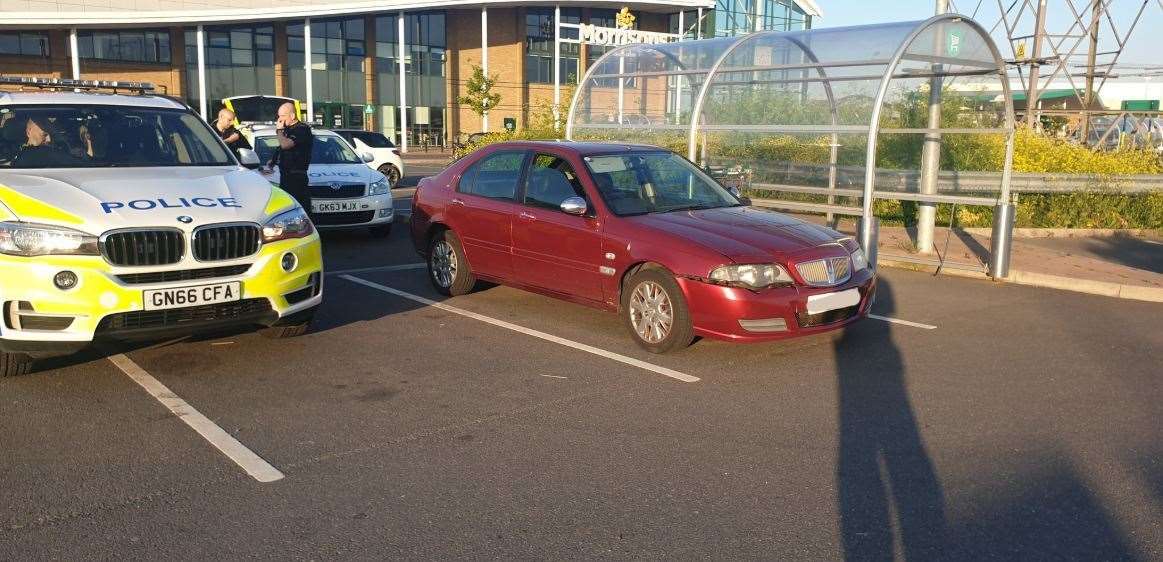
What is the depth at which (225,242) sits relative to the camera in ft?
19.4

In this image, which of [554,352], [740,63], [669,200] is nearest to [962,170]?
[740,63]

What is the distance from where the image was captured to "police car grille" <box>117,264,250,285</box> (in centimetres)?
557

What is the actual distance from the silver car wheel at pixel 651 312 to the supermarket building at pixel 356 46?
31624 millimetres

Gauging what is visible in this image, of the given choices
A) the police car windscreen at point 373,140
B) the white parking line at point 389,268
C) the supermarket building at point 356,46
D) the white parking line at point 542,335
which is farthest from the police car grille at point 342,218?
the supermarket building at point 356,46

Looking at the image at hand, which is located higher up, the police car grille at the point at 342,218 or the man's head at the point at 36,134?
the man's head at the point at 36,134

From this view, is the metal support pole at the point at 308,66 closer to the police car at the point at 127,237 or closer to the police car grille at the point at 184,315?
the police car at the point at 127,237

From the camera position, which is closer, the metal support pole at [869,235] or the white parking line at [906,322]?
the white parking line at [906,322]

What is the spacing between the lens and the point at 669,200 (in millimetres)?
7434

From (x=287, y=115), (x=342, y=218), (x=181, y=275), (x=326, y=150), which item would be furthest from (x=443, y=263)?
(x=326, y=150)

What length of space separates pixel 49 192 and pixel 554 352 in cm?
339

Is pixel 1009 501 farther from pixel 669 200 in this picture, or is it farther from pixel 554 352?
pixel 669 200

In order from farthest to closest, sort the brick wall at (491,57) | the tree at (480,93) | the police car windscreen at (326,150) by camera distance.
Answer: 1. the brick wall at (491,57)
2. the tree at (480,93)
3. the police car windscreen at (326,150)

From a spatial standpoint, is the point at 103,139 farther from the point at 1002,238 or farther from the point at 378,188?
the point at 1002,238

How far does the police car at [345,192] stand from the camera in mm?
12055
